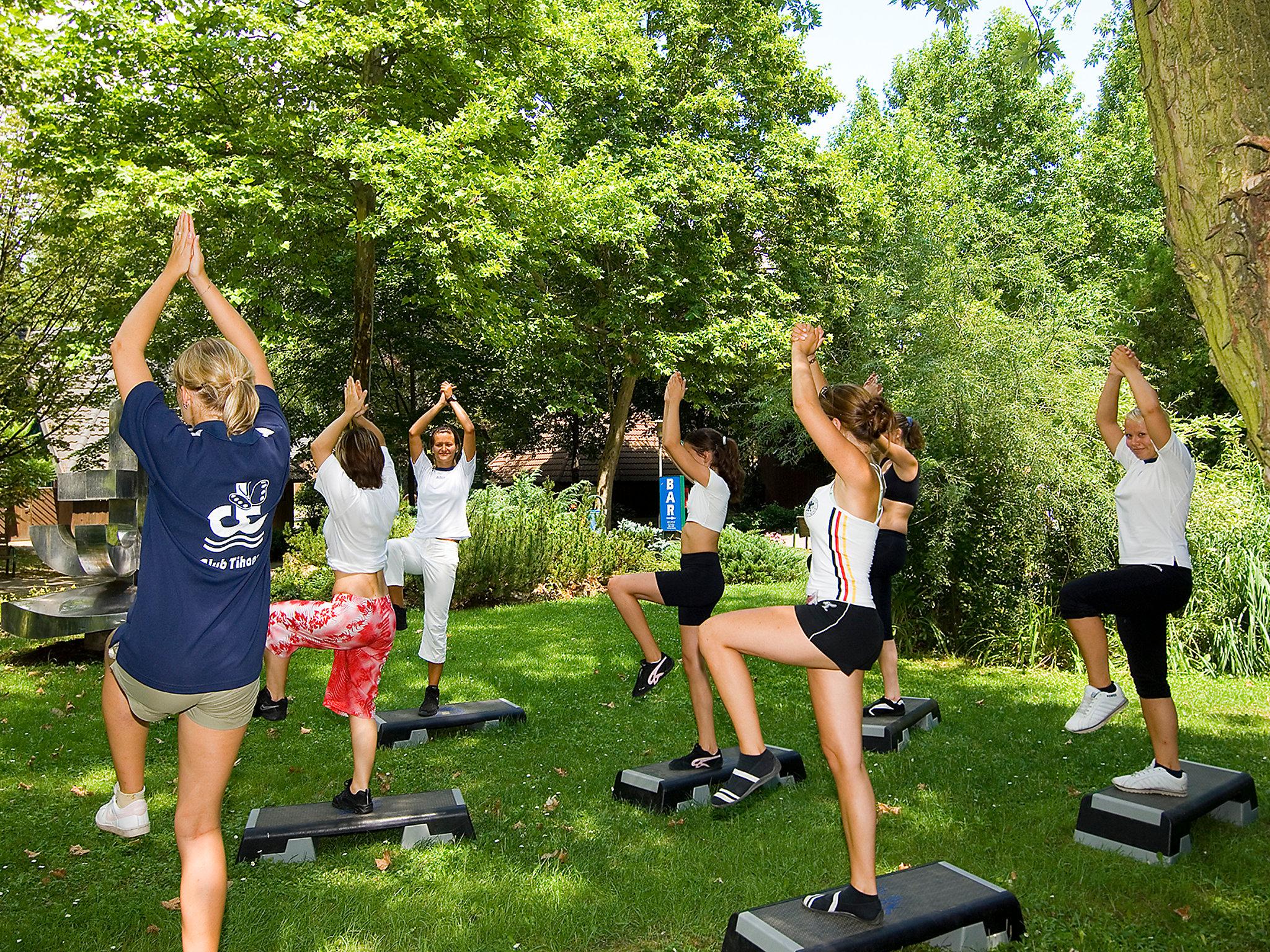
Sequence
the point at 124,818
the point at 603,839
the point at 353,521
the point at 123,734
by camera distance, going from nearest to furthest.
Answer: the point at 123,734 < the point at 124,818 < the point at 603,839 < the point at 353,521

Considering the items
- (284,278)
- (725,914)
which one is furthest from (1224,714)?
(284,278)

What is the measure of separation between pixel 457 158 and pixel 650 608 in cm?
753

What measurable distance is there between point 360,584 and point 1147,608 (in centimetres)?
429

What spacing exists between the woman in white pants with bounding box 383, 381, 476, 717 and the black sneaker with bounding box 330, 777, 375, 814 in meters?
2.13

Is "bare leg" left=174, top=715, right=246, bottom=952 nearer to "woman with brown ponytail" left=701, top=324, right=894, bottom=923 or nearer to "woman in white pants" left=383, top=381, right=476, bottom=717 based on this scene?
"woman with brown ponytail" left=701, top=324, right=894, bottom=923

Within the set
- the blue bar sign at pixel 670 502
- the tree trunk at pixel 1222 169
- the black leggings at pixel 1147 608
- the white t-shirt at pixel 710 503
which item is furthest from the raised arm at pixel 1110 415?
the blue bar sign at pixel 670 502

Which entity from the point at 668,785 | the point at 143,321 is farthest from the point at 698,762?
the point at 143,321

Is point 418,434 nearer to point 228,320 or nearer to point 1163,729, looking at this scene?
point 228,320

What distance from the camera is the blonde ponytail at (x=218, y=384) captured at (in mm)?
3221

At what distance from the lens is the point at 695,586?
5.81 meters

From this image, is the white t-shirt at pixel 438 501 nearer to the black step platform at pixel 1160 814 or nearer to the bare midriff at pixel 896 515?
the bare midriff at pixel 896 515

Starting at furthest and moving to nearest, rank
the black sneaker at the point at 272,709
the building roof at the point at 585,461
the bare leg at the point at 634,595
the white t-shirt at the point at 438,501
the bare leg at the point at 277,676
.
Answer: the building roof at the point at 585,461, the white t-shirt at the point at 438,501, the black sneaker at the point at 272,709, the bare leg at the point at 634,595, the bare leg at the point at 277,676

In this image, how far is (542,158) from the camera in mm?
16281

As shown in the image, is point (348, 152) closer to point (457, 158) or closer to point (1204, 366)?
point (457, 158)
